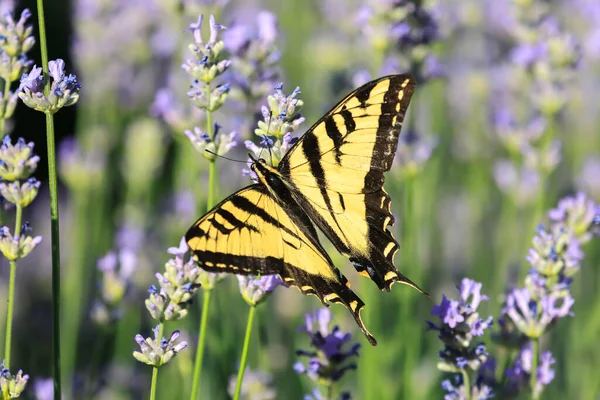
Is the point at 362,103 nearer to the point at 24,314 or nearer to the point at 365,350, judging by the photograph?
the point at 365,350

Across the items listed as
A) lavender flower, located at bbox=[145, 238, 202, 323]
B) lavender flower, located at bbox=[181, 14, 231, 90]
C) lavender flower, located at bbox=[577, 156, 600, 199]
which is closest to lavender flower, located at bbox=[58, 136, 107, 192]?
lavender flower, located at bbox=[181, 14, 231, 90]

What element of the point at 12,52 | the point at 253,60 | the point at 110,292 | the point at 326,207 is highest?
the point at 253,60

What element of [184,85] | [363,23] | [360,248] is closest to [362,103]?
[360,248]

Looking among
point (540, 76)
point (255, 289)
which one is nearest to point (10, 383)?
point (255, 289)

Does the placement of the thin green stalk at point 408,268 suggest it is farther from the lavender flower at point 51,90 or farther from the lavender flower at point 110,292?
the lavender flower at point 51,90

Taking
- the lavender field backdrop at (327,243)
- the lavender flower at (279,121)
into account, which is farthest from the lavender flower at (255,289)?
the lavender flower at (279,121)

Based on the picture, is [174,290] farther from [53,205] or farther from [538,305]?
[538,305]
